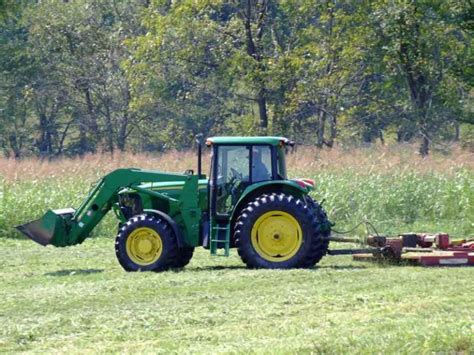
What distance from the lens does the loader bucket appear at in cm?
1698

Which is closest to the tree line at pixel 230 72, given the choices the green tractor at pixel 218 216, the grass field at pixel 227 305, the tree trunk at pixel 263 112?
the tree trunk at pixel 263 112

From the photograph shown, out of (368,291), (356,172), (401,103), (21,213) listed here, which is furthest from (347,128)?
(368,291)

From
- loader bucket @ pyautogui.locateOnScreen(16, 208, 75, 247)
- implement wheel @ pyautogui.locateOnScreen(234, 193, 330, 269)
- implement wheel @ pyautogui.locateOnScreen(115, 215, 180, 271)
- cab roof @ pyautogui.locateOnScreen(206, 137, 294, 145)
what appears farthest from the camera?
loader bucket @ pyautogui.locateOnScreen(16, 208, 75, 247)

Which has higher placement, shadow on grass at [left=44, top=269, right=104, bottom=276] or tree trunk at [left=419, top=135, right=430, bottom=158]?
tree trunk at [left=419, top=135, right=430, bottom=158]

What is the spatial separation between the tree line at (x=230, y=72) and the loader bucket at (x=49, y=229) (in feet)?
63.3

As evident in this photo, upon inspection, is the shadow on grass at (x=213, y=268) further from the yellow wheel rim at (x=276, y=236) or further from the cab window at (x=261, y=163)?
the cab window at (x=261, y=163)

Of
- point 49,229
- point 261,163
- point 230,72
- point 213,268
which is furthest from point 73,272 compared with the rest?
point 230,72

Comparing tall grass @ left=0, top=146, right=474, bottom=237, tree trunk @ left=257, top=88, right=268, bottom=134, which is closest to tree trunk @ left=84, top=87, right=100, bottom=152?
tree trunk @ left=257, top=88, right=268, bottom=134

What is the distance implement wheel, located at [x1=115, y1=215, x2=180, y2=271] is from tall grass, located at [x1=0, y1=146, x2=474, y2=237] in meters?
7.25

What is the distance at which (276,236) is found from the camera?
16297 millimetres

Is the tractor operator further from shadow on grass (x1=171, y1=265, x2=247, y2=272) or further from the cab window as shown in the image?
shadow on grass (x1=171, y1=265, x2=247, y2=272)

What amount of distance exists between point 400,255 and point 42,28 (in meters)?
35.0

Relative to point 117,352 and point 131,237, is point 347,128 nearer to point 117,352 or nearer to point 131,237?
point 131,237

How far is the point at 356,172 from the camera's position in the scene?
26688 millimetres
